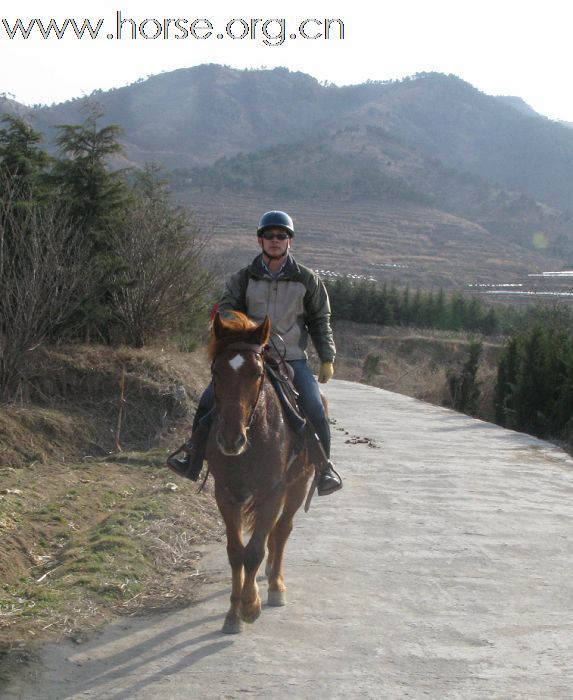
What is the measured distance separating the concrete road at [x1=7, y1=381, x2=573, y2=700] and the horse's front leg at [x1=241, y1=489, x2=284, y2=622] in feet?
0.58

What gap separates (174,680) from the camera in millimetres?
5047

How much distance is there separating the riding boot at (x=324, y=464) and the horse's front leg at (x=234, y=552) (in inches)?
43.3

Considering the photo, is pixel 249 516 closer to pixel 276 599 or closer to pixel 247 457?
pixel 247 457

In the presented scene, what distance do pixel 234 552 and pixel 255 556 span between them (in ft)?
0.74

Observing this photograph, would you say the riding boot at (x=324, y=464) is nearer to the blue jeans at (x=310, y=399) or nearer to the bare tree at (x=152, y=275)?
the blue jeans at (x=310, y=399)

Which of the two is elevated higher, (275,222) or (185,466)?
(275,222)

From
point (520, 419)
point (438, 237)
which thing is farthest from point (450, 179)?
point (520, 419)

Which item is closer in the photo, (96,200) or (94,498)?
(94,498)

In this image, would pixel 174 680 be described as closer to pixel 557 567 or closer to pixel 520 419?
pixel 557 567

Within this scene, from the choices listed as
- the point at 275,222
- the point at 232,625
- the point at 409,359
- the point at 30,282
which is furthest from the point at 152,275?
the point at 409,359

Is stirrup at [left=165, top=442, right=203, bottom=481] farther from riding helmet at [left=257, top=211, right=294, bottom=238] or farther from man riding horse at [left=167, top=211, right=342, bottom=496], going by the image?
riding helmet at [left=257, top=211, right=294, bottom=238]

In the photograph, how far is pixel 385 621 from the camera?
6.12 m

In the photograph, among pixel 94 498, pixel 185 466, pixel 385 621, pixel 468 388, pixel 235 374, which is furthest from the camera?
pixel 468 388

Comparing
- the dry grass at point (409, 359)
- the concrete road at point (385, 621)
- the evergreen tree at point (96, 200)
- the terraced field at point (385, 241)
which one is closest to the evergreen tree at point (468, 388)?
the dry grass at point (409, 359)
